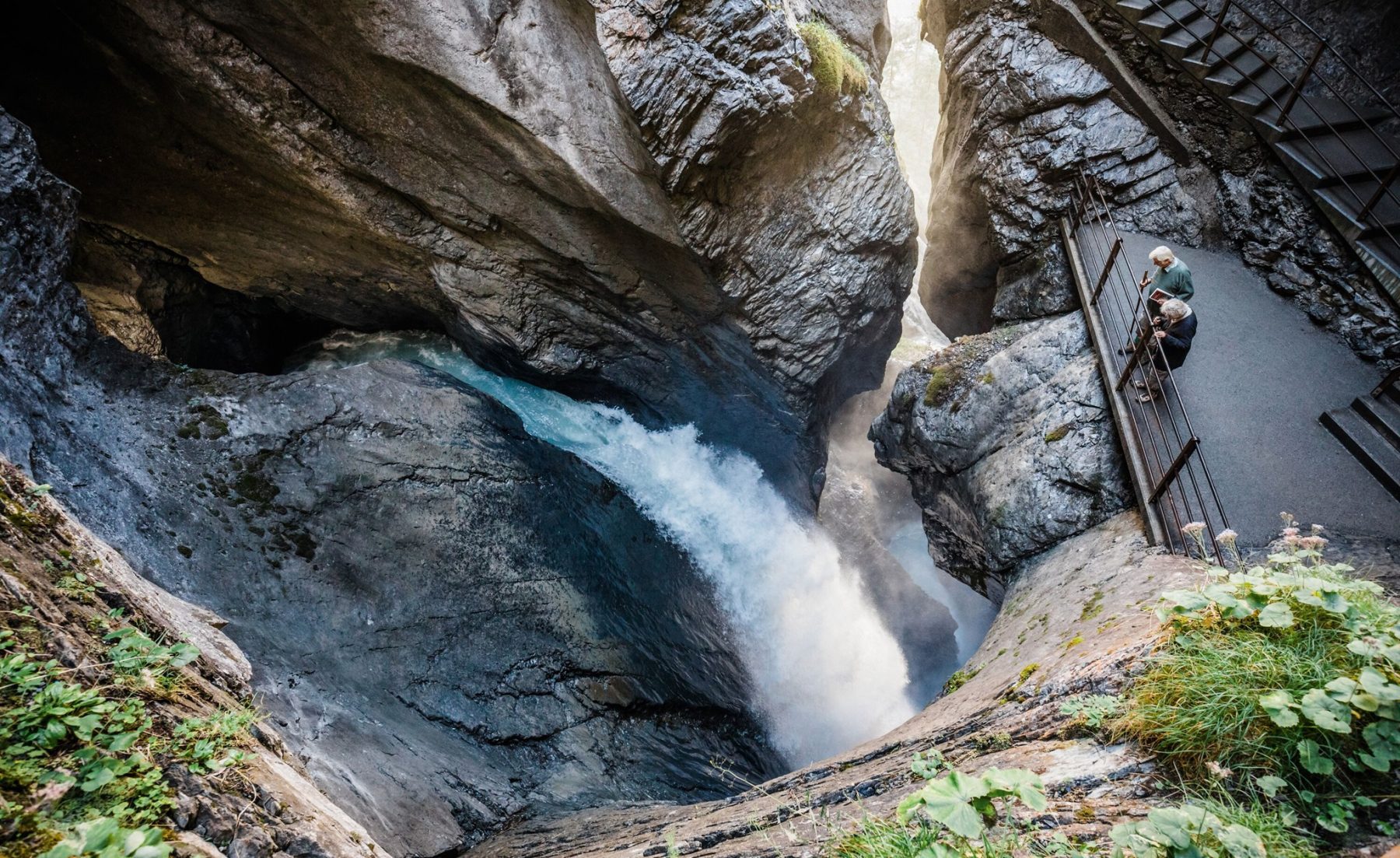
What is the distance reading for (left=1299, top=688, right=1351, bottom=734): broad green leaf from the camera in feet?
7.75

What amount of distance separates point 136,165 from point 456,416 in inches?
233

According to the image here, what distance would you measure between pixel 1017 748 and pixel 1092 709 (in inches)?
19.5

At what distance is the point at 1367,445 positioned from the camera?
6168mm

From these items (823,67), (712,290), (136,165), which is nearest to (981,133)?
(823,67)

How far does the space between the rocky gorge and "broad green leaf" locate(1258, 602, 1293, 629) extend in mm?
888

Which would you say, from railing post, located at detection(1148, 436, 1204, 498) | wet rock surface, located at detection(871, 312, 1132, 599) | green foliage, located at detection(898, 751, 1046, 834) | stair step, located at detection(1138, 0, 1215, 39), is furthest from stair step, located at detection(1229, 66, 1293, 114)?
green foliage, located at detection(898, 751, 1046, 834)

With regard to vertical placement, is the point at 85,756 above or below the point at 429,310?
below

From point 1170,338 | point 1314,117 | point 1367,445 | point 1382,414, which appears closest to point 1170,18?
point 1314,117

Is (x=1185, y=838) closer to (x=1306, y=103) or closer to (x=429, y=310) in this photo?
(x=1306, y=103)

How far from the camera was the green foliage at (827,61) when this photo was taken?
29.6 feet

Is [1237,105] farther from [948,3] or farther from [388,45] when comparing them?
[388,45]

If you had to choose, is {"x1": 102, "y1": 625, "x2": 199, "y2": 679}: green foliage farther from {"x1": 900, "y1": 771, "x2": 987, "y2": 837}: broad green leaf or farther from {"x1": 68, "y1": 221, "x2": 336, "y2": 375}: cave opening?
{"x1": 68, "y1": 221, "x2": 336, "y2": 375}: cave opening

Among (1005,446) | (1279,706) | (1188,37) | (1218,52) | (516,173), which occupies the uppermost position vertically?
(1188,37)

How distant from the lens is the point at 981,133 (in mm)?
11555
